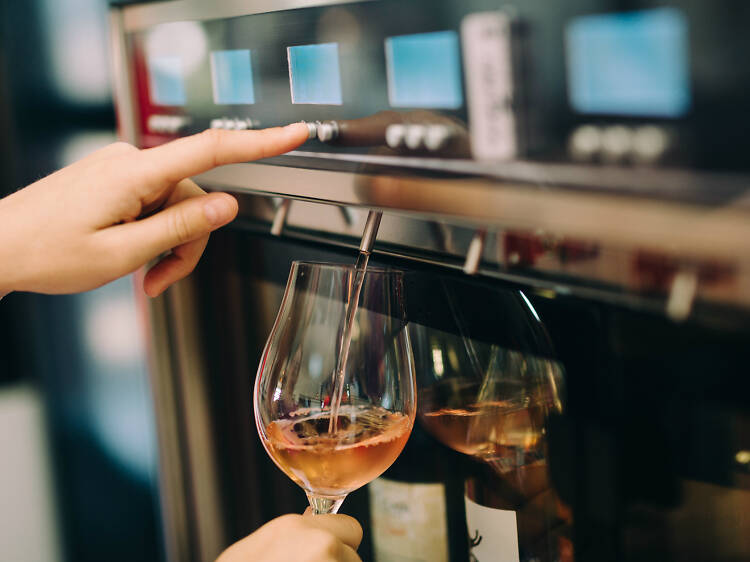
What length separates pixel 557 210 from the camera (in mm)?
358

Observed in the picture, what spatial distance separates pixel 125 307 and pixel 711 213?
107 cm

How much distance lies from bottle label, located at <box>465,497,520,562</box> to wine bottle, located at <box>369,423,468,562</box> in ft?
0.13

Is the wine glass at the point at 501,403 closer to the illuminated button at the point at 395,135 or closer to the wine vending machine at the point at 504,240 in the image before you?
the wine vending machine at the point at 504,240

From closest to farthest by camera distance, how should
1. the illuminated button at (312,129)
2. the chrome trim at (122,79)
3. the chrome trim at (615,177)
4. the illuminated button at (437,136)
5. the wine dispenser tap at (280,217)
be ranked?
the chrome trim at (615,177) < the illuminated button at (437,136) < the illuminated button at (312,129) < the wine dispenser tap at (280,217) < the chrome trim at (122,79)

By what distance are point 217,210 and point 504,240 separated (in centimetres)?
22

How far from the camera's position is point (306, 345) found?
1.78ft

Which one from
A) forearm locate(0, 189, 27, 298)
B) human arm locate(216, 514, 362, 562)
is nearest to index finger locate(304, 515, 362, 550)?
human arm locate(216, 514, 362, 562)

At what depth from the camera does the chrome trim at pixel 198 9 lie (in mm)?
505

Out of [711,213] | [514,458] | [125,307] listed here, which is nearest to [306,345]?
[514,458]

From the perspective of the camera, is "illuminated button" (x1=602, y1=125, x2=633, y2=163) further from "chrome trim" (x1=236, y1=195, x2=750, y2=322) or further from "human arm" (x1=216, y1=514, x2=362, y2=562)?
"human arm" (x1=216, y1=514, x2=362, y2=562)

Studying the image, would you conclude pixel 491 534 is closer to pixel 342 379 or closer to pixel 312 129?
pixel 342 379

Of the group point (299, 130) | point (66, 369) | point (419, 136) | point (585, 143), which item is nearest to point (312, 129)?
point (299, 130)

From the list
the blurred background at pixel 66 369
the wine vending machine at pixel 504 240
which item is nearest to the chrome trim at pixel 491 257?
the wine vending machine at pixel 504 240

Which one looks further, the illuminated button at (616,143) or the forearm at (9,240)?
the forearm at (9,240)
